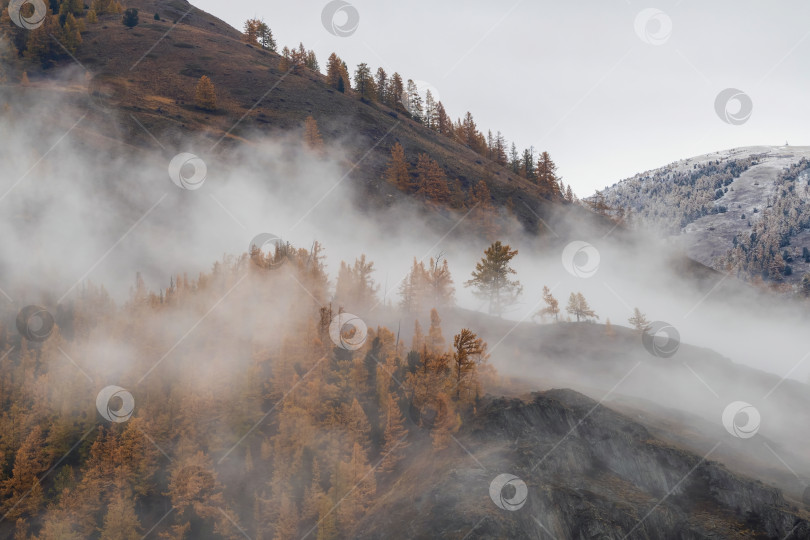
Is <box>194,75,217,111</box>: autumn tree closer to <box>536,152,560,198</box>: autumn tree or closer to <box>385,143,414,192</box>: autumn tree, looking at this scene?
<box>385,143,414,192</box>: autumn tree

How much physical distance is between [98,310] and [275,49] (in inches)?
5625

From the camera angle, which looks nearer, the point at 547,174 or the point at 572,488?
the point at 572,488

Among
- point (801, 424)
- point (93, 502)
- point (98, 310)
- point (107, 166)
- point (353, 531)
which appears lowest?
point (93, 502)

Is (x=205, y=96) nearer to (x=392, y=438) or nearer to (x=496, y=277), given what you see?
(x=496, y=277)

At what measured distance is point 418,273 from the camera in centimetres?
6856

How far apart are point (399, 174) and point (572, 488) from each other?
86554mm

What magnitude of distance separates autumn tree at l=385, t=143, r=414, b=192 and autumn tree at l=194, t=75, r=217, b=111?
47.4m

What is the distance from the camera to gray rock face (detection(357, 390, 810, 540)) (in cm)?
2678

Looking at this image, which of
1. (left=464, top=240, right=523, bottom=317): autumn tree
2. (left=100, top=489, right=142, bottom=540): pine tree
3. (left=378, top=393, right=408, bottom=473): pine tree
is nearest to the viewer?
(left=100, top=489, right=142, bottom=540): pine tree

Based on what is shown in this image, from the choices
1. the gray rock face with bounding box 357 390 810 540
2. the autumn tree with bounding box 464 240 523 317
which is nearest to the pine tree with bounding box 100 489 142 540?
the gray rock face with bounding box 357 390 810 540

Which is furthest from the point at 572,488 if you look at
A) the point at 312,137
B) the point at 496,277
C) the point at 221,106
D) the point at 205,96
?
the point at 221,106

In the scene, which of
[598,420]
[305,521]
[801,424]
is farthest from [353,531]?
[801,424]

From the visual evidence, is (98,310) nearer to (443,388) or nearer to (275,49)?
(443,388)

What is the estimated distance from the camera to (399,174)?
105938 mm
